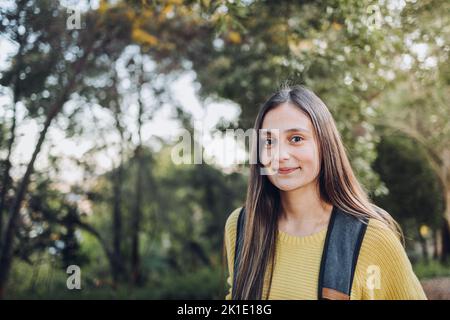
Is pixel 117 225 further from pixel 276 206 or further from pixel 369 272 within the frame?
pixel 369 272

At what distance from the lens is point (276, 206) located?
6.54ft

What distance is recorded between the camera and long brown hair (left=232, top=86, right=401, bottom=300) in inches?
68.7

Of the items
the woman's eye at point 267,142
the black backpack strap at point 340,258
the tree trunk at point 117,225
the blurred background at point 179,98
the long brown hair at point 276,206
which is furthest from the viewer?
the tree trunk at point 117,225

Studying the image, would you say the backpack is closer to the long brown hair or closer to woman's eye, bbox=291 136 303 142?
the long brown hair

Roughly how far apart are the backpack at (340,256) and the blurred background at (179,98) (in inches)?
73.8

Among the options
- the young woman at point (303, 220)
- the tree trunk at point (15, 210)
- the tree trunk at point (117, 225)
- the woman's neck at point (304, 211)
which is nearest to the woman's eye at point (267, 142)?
the young woman at point (303, 220)

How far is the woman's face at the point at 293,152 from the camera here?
1791 mm

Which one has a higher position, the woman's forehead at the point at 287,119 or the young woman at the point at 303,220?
the woman's forehead at the point at 287,119

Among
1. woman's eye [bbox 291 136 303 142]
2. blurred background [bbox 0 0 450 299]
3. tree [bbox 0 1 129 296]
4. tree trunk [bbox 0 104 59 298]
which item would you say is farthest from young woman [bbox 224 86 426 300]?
tree [bbox 0 1 129 296]

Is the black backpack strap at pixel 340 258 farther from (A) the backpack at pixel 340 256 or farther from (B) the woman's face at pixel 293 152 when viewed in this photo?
(B) the woman's face at pixel 293 152

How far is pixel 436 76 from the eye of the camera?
4.61 meters

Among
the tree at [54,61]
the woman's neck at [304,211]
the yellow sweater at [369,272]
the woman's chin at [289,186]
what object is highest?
the tree at [54,61]

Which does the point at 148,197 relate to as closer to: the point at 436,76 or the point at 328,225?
the point at 436,76

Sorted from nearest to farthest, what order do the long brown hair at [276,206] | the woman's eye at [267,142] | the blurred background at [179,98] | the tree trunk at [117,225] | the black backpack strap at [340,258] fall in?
the black backpack strap at [340,258] < the long brown hair at [276,206] < the woman's eye at [267,142] < the blurred background at [179,98] < the tree trunk at [117,225]
